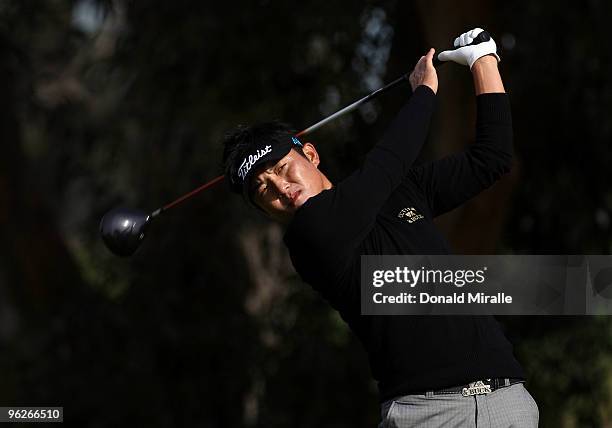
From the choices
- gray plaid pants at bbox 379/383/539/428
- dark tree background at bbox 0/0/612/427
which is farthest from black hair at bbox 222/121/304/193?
dark tree background at bbox 0/0/612/427

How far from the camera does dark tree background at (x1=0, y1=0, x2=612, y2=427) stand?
23.9ft

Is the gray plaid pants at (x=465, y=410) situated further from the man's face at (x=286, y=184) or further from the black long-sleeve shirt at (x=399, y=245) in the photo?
the man's face at (x=286, y=184)

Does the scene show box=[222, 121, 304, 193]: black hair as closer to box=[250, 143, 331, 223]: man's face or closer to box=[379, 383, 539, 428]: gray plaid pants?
box=[250, 143, 331, 223]: man's face

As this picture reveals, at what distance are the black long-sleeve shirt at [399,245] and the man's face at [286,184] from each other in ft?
0.42

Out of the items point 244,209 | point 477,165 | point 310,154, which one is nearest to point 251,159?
point 310,154

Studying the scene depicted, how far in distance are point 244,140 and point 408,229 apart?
0.60 meters

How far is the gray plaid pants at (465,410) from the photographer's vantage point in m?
3.06

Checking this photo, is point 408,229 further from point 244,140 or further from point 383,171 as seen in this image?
point 244,140

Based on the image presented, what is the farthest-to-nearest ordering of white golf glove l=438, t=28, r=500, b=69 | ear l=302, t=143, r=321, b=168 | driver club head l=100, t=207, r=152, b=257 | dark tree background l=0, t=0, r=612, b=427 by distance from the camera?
1. dark tree background l=0, t=0, r=612, b=427
2. driver club head l=100, t=207, r=152, b=257
3. ear l=302, t=143, r=321, b=168
4. white golf glove l=438, t=28, r=500, b=69

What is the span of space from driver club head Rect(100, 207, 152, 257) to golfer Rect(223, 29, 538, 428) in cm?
69

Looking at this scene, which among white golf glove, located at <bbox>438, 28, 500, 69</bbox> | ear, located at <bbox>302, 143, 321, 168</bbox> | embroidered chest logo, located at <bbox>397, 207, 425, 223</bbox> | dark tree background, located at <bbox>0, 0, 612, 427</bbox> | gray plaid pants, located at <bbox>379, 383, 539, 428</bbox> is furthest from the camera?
dark tree background, located at <bbox>0, 0, 612, 427</bbox>

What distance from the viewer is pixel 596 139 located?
762cm

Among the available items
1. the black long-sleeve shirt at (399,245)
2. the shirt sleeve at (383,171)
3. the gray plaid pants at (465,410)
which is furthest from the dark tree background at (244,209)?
the gray plaid pants at (465,410)

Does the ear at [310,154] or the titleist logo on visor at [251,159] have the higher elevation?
the ear at [310,154]
